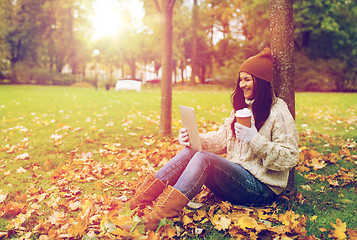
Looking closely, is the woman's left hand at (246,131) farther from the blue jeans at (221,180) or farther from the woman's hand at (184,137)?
the woman's hand at (184,137)

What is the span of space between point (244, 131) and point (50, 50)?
40603mm

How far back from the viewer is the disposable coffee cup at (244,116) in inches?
95.3

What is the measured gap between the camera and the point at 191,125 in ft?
9.29

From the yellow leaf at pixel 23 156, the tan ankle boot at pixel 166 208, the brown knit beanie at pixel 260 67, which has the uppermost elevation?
the brown knit beanie at pixel 260 67

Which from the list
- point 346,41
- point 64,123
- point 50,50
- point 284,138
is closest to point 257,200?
point 284,138

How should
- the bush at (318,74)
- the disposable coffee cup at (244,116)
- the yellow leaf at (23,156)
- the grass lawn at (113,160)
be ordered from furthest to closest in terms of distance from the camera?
the bush at (318,74) → the yellow leaf at (23,156) → the grass lawn at (113,160) → the disposable coffee cup at (244,116)

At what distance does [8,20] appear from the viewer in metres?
32.4

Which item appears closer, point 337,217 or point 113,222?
point 113,222

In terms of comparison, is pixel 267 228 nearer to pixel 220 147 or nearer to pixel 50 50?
pixel 220 147

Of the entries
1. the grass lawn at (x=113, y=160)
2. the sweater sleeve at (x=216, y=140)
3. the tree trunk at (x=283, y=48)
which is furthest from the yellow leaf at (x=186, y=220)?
the tree trunk at (x=283, y=48)

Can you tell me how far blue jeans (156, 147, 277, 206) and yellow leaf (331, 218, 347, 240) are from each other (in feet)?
1.86

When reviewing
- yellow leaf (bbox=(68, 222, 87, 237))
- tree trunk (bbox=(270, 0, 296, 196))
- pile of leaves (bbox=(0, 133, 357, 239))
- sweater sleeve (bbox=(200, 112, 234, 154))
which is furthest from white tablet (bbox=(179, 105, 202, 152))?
yellow leaf (bbox=(68, 222, 87, 237))

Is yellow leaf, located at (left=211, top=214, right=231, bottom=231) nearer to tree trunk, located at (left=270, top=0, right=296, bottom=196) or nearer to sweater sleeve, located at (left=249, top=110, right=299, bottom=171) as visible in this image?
sweater sleeve, located at (left=249, top=110, right=299, bottom=171)

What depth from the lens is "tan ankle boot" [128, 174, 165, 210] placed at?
2.84 meters
